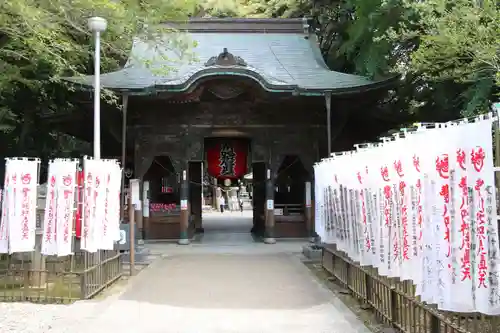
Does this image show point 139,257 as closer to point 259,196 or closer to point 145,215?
point 145,215

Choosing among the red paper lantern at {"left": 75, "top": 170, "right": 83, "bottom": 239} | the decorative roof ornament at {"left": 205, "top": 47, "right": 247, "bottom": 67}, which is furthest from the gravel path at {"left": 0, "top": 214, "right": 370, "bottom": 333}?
the decorative roof ornament at {"left": 205, "top": 47, "right": 247, "bottom": 67}

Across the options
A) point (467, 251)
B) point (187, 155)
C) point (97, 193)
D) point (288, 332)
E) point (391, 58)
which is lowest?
point (288, 332)

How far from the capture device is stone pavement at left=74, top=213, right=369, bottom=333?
6.61 m

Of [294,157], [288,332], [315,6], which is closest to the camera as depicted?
[288,332]

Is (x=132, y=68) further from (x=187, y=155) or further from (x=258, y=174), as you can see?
(x=258, y=174)

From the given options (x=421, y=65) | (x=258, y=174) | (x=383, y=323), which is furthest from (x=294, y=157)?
(x=383, y=323)

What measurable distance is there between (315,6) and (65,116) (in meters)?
10.7

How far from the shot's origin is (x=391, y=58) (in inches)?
603

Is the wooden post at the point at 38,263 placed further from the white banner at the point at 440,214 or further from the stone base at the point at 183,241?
the stone base at the point at 183,241

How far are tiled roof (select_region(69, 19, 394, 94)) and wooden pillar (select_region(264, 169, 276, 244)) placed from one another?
3.23 m

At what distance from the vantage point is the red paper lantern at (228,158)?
17.2 meters

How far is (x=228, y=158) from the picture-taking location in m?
17.2

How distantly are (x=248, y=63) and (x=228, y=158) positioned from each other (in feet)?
10.6

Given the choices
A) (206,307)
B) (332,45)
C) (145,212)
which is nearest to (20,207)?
(206,307)
